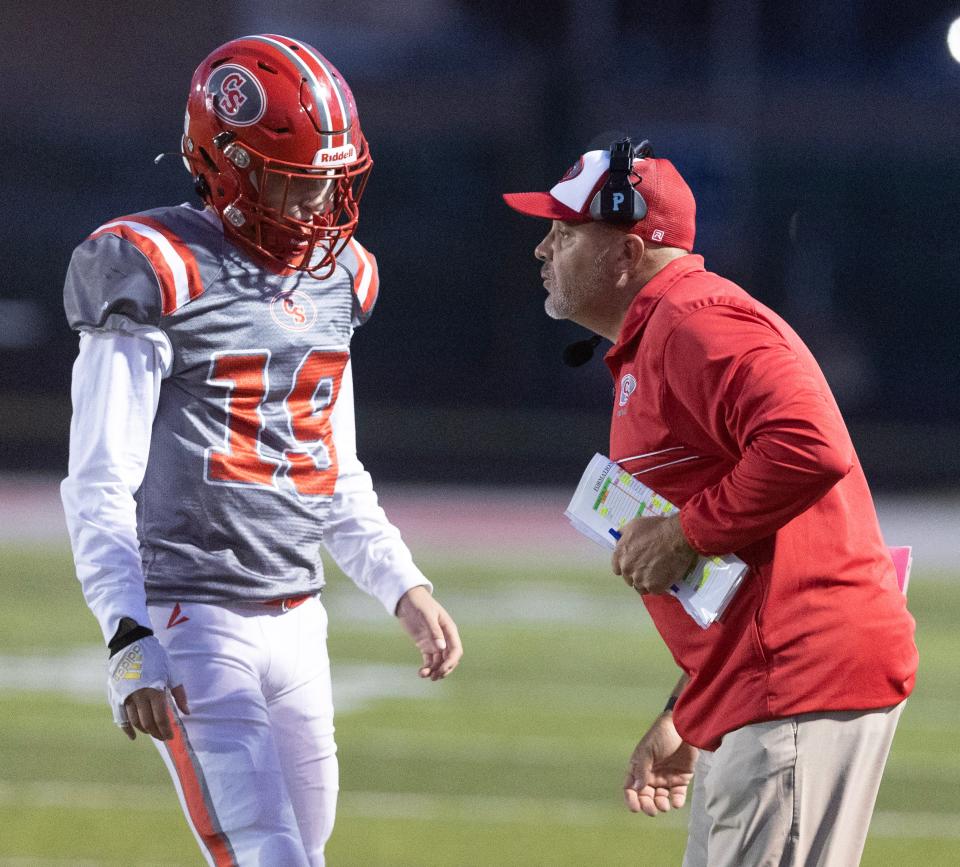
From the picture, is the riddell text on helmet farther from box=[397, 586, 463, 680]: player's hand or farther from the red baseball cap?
box=[397, 586, 463, 680]: player's hand

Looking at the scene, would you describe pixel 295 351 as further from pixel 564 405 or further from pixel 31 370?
pixel 31 370

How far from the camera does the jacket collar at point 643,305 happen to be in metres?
2.82

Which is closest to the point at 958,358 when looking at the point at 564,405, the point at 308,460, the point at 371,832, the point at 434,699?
the point at 564,405

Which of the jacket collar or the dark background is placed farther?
the dark background

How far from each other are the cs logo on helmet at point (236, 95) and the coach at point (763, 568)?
0.75 meters

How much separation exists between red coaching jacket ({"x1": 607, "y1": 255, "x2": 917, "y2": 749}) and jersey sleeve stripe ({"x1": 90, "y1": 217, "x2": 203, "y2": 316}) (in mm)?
722

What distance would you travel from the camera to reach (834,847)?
107 inches

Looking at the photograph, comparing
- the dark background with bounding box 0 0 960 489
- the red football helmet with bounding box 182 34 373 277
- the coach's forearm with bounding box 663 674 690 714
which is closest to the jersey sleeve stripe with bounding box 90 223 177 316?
the red football helmet with bounding box 182 34 373 277

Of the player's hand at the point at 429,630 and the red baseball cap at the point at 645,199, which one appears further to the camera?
the player's hand at the point at 429,630

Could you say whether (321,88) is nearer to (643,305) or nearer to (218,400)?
(218,400)

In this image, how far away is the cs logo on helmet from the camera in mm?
2996

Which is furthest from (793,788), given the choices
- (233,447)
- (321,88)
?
A: (321,88)

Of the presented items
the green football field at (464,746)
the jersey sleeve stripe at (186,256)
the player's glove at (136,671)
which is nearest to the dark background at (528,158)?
the green football field at (464,746)

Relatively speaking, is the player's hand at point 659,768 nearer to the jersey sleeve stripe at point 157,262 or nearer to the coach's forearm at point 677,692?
the coach's forearm at point 677,692
